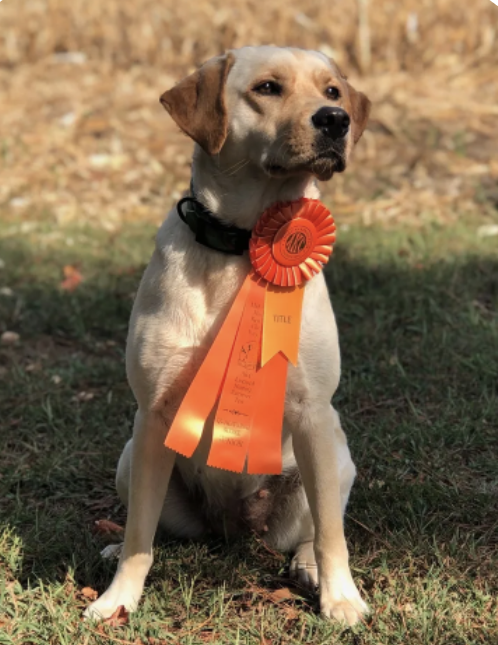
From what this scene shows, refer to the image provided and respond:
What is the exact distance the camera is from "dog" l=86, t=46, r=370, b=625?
2732 mm

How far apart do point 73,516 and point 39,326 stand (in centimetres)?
207

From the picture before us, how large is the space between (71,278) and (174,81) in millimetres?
4470

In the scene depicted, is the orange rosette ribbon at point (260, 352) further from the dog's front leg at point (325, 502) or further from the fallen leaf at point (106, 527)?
the fallen leaf at point (106, 527)

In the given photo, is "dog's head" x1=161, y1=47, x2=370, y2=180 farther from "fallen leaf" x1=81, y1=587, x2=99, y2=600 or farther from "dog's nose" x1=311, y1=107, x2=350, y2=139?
"fallen leaf" x1=81, y1=587, x2=99, y2=600

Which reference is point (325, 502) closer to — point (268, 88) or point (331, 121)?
point (331, 121)

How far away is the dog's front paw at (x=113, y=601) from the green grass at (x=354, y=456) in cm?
4

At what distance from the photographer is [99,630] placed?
107 inches

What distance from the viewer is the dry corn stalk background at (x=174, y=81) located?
7289 millimetres

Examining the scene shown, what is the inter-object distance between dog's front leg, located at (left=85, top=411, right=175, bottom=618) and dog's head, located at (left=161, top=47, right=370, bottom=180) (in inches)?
34.7

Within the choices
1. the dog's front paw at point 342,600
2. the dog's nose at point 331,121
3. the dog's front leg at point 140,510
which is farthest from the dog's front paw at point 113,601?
the dog's nose at point 331,121

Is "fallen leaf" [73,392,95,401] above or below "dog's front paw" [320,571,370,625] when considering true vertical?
below

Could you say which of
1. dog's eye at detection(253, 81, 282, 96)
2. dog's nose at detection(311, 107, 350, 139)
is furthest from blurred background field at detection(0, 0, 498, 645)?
dog's eye at detection(253, 81, 282, 96)

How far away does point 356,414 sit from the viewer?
13.6ft

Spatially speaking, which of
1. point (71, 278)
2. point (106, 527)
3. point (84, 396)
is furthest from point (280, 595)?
point (71, 278)
